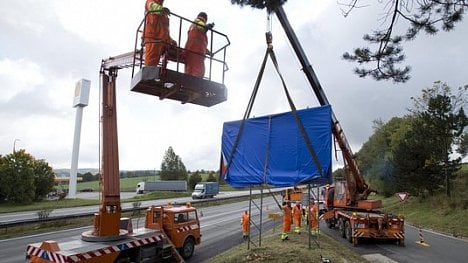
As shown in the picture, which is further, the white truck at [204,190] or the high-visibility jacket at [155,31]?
the white truck at [204,190]

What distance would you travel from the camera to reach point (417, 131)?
32.9m

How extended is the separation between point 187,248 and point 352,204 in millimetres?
9531

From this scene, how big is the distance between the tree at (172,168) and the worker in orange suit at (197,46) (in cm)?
7241

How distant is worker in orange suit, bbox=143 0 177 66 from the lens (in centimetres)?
833

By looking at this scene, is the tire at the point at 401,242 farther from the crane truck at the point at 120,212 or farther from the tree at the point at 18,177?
the tree at the point at 18,177

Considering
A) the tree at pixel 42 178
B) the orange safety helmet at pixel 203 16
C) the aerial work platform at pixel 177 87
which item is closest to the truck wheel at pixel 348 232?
the aerial work platform at pixel 177 87

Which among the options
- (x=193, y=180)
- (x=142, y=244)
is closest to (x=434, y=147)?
(x=142, y=244)

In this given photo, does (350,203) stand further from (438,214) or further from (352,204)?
(438,214)

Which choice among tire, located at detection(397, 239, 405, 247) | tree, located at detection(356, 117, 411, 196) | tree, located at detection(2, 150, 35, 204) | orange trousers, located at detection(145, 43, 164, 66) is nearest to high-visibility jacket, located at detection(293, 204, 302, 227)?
tire, located at detection(397, 239, 405, 247)

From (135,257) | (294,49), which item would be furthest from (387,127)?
(135,257)

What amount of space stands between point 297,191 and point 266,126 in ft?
67.0

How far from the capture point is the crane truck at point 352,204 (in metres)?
14.8

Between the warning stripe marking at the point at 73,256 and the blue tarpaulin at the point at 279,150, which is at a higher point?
the blue tarpaulin at the point at 279,150

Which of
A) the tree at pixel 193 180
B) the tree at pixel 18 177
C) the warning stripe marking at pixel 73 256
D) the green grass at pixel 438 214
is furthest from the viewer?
the tree at pixel 193 180
